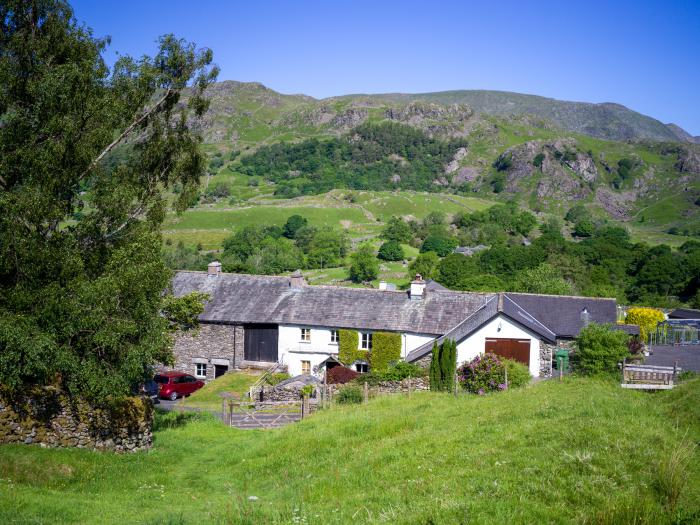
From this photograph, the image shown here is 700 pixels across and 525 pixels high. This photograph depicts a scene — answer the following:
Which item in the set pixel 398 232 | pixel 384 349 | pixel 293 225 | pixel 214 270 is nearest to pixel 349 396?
pixel 384 349

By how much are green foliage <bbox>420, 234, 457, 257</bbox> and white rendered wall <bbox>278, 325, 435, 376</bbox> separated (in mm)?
107785

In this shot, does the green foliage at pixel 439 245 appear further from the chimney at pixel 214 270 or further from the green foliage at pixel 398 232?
the chimney at pixel 214 270

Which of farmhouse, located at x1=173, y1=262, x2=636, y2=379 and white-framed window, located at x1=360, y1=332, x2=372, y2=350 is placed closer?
farmhouse, located at x1=173, y1=262, x2=636, y2=379

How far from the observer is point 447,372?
35.0 meters

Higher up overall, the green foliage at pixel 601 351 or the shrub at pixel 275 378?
the green foliage at pixel 601 351

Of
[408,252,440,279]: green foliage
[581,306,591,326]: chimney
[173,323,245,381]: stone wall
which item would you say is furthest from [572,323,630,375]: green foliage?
[408,252,440,279]: green foliage

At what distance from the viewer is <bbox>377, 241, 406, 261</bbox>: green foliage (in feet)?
479

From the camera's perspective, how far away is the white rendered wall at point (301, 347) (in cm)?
4350

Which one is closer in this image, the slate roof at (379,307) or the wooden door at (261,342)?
the slate roof at (379,307)

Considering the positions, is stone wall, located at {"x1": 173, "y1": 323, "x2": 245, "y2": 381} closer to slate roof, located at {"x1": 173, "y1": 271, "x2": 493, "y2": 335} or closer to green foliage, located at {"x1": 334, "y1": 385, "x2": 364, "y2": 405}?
slate roof, located at {"x1": 173, "y1": 271, "x2": 493, "y2": 335}

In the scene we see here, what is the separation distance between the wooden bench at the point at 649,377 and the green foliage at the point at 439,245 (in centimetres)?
11614

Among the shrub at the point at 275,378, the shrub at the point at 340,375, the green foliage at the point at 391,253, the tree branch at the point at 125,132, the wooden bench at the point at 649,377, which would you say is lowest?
the shrub at the point at 275,378

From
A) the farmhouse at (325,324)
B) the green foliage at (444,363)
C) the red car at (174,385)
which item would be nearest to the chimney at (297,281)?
the farmhouse at (325,324)

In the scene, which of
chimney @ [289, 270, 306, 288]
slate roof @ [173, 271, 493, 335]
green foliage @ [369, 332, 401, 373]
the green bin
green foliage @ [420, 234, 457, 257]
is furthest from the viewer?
green foliage @ [420, 234, 457, 257]
